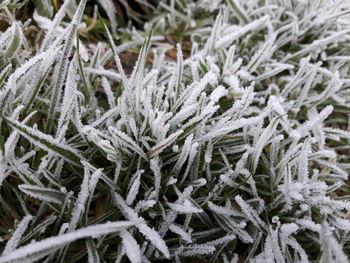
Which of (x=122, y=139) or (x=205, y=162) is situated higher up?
(x=122, y=139)

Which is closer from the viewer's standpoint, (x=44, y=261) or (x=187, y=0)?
(x=44, y=261)

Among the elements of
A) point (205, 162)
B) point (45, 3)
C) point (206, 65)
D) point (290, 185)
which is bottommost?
point (290, 185)

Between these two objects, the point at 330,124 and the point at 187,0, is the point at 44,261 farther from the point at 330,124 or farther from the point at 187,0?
the point at 187,0

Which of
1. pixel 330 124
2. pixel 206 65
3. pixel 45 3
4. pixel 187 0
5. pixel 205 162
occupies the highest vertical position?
pixel 45 3

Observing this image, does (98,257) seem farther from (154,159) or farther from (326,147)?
(326,147)

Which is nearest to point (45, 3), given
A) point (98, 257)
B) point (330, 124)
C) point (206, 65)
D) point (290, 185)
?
point (206, 65)

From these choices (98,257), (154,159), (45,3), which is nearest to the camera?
(98,257)

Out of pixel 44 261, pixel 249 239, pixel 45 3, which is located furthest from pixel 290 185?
pixel 45 3

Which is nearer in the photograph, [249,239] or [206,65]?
[249,239]

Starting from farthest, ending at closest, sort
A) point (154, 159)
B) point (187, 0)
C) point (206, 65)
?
point (187, 0) → point (206, 65) → point (154, 159)
